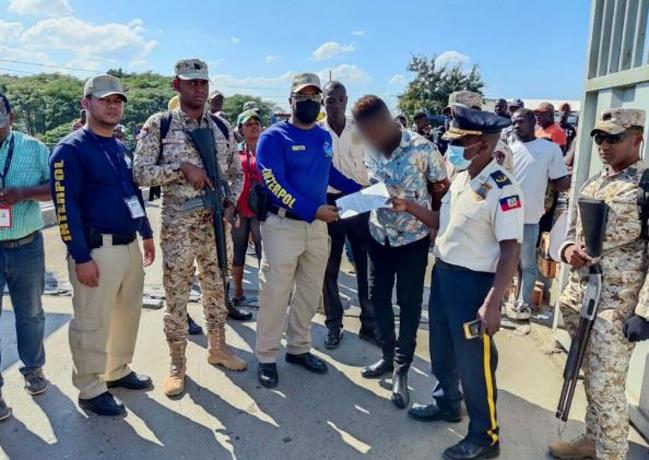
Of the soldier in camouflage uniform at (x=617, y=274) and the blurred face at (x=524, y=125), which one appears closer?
the soldier in camouflage uniform at (x=617, y=274)

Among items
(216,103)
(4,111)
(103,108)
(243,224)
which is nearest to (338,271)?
(243,224)

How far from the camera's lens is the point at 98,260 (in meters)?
2.66

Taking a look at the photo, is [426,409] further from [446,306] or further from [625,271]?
[625,271]

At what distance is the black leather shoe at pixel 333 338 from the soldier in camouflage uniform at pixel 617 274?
6.36 ft

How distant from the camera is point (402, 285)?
9.69 ft

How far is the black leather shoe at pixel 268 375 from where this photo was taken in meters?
3.16

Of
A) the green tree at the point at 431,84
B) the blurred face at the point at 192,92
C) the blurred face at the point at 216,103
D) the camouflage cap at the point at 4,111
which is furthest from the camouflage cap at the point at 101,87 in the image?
the green tree at the point at 431,84

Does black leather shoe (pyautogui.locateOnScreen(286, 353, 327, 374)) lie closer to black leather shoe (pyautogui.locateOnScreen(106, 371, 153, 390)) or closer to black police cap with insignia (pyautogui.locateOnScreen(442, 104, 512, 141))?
black leather shoe (pyautogui.locateOnScreen(106, 371, 153, 390))

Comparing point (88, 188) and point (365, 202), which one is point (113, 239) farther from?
point (365, 202)

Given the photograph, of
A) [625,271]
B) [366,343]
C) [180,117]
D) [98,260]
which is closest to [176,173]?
[180,117]

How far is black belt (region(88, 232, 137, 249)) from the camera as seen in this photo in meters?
2.65

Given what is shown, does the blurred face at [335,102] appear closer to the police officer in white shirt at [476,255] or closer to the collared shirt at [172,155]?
the collared shirt at [172,155]

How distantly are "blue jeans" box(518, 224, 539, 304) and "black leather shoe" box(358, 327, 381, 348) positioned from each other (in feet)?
4.98

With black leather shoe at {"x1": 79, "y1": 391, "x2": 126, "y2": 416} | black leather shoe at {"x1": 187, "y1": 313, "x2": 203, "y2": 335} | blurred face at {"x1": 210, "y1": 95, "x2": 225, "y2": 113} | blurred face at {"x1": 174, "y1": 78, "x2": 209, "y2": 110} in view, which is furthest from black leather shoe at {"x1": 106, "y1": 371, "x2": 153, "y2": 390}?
blurred face at {"x1": 210, "y1": 95, "x2": 225, "y2": 113}
